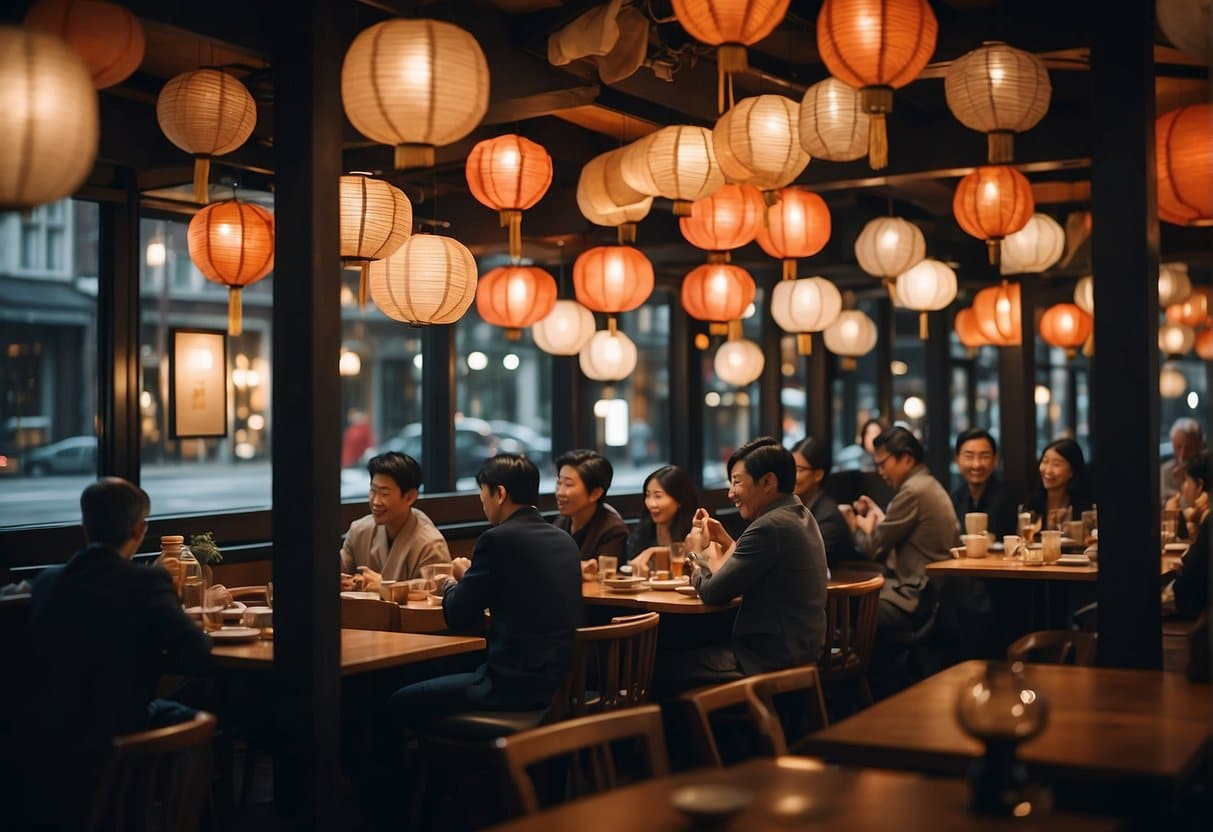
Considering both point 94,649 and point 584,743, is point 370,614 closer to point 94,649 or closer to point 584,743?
point 94,649

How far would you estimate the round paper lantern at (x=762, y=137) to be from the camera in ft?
16.8

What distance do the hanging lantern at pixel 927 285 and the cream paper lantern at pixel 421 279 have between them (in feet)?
13.3

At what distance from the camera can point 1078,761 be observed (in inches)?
108

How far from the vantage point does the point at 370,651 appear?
4.57 m

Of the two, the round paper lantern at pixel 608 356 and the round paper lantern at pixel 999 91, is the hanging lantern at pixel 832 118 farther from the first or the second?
the round paper lantern at pixel 608 356

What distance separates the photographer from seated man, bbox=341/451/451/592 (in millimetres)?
6125

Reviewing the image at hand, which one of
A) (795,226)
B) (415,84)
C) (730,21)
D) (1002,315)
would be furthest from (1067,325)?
(415,84)

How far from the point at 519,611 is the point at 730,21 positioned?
2213mm

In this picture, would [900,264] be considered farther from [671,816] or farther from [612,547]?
[671,816]

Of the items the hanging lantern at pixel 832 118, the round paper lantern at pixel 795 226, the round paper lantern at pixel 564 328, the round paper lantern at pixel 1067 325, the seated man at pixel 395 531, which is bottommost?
the seated man at pixel 395 531

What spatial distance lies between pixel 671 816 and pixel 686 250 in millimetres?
7852

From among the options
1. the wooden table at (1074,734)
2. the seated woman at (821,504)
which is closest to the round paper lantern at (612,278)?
the seated woman at (821,504)

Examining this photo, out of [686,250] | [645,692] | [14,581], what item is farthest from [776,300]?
[14,581]

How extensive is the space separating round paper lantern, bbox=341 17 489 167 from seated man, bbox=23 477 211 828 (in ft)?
4.59
